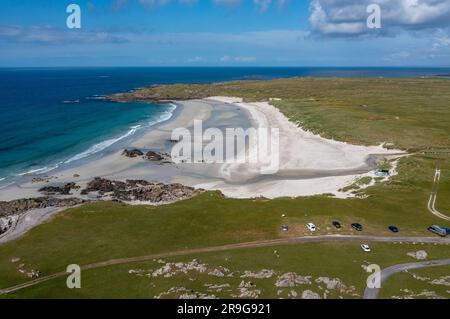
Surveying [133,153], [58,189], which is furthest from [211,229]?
[133,153]

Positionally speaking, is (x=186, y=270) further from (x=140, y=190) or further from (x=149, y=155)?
(x=149, y=155)

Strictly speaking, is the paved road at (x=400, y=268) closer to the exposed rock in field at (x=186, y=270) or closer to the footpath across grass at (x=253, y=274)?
the footpath across grass at (x=253, y=274)

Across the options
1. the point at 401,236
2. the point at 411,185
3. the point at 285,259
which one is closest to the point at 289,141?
the point at 411,185

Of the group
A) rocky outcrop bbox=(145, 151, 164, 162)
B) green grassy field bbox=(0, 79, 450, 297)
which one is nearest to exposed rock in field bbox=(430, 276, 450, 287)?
green grassy field bbox=(0, 79, 450, 297)

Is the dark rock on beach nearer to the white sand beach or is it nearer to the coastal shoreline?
the coastal shoreline

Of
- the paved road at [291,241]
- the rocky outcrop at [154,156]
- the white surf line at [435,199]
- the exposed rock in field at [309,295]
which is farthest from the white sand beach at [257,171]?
the exposed rock in field at [309,295]
